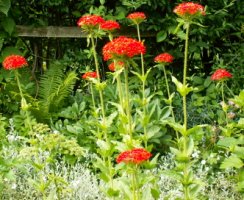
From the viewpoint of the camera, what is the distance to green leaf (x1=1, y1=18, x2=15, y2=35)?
4621 millimetres

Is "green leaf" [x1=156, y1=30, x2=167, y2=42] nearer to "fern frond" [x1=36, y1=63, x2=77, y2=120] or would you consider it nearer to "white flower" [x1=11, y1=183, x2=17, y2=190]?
"fern frond" [x1=36, y1=63, x2=77, y2=120]

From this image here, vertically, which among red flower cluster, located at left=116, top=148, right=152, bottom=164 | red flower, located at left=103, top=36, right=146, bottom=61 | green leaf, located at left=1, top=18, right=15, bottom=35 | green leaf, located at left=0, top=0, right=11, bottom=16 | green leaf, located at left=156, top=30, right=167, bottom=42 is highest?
red flower, located at left=103, top=36, right=146, bottom=61

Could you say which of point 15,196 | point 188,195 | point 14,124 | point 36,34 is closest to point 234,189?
point 188,195

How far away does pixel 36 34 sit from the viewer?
4973 millimetres

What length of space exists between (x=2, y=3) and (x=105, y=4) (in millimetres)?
1004

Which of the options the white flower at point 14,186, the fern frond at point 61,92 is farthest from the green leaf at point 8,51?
the white flower at point 14,186

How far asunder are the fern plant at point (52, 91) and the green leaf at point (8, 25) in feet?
1.58

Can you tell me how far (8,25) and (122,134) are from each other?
7.87 ft

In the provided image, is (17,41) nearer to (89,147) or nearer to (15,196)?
(89,147)

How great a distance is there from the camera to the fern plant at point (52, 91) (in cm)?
434

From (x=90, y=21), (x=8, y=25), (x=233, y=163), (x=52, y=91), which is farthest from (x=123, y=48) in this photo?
(x=8, y=25)

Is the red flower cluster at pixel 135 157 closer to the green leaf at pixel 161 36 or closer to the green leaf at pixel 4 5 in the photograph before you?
the green leaf at pixel 4 5

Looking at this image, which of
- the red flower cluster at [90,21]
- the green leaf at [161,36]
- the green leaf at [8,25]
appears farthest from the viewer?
the green leaf at [161,36]

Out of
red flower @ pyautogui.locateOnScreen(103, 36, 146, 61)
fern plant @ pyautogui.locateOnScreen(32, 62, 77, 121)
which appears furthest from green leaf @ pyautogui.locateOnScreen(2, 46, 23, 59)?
red flower @ pyautogui.locateOnScreen(103, 36, 146, 61)
